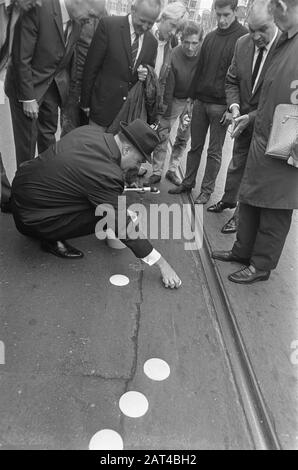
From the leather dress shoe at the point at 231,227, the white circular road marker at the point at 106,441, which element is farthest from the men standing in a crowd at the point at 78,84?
the white circular road marker at the point at 106,441

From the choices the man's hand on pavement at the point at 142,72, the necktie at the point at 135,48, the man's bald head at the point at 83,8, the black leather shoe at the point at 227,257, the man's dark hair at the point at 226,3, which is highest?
the man's dark hair at the point at 226,3

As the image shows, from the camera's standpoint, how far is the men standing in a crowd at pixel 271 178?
2.23 m

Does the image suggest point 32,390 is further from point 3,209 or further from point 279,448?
point 3,209

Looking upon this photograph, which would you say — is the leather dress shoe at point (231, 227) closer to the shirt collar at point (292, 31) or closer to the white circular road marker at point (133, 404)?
the shirt collar at point (292, 31)

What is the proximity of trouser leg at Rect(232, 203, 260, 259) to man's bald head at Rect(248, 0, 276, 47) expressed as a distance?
1191 millimetres

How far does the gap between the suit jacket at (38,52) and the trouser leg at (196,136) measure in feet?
4.24

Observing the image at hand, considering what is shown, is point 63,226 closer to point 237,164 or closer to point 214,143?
point 237,164

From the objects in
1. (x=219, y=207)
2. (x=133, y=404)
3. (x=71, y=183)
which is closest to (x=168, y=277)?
(x=71, y=183)

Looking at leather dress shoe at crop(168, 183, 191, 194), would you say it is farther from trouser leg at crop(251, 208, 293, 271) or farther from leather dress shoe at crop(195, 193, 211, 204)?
trouser leg at crop(251, 208, 293, 271)

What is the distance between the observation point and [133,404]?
176 centimetres

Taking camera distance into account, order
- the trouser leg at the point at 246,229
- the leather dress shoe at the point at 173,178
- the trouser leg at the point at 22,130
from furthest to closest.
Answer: the leather dress shoe at the point at 173,178 → the trouser leg at the point at 22,130 → the trouser leg at the point at 246,229

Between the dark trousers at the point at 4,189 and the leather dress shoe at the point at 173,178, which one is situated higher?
the dark trousers at the point at 4,189

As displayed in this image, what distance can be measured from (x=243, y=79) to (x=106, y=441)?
2701 millimetres

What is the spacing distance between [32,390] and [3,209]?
6.00 feet
